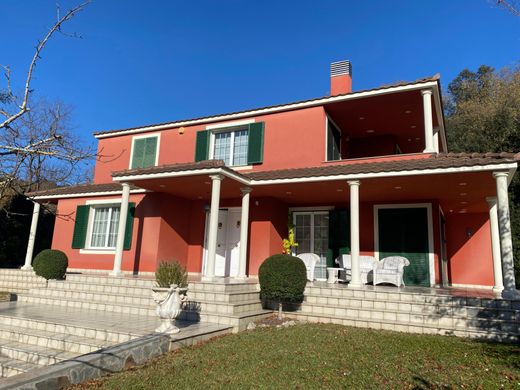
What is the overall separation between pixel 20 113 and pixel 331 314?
7.32 meters

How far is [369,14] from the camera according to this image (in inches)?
646

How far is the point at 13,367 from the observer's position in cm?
524

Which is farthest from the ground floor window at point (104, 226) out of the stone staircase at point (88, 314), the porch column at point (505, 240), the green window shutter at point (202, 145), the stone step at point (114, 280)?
the porch column at point (505, 240)

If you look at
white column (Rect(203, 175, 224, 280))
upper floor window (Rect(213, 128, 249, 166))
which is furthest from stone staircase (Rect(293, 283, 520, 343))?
upper floor window (Rect(213, 128, 249, 166))

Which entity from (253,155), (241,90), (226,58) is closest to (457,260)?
(253,155)

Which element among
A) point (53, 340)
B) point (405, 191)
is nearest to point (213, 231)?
point (53, 340)

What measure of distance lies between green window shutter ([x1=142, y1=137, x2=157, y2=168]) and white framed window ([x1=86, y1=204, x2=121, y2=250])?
2107 mm

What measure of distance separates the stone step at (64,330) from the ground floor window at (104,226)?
5.73m

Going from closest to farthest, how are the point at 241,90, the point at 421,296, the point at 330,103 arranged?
the point at 421,296 → the point at 330,103 → the point at 241,90

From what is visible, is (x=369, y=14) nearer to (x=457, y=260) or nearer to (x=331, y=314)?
(x=457, y=260)

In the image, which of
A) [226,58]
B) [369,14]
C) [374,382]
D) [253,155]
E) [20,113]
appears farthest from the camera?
[226,58]

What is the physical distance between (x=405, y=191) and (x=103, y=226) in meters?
10.7

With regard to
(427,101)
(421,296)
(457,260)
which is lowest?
(421,296)

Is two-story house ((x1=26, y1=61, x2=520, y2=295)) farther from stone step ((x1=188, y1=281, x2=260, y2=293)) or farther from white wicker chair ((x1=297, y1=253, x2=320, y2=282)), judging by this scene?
white wicker chair ((x1=297, y1=253, x2=320, y2=282))
